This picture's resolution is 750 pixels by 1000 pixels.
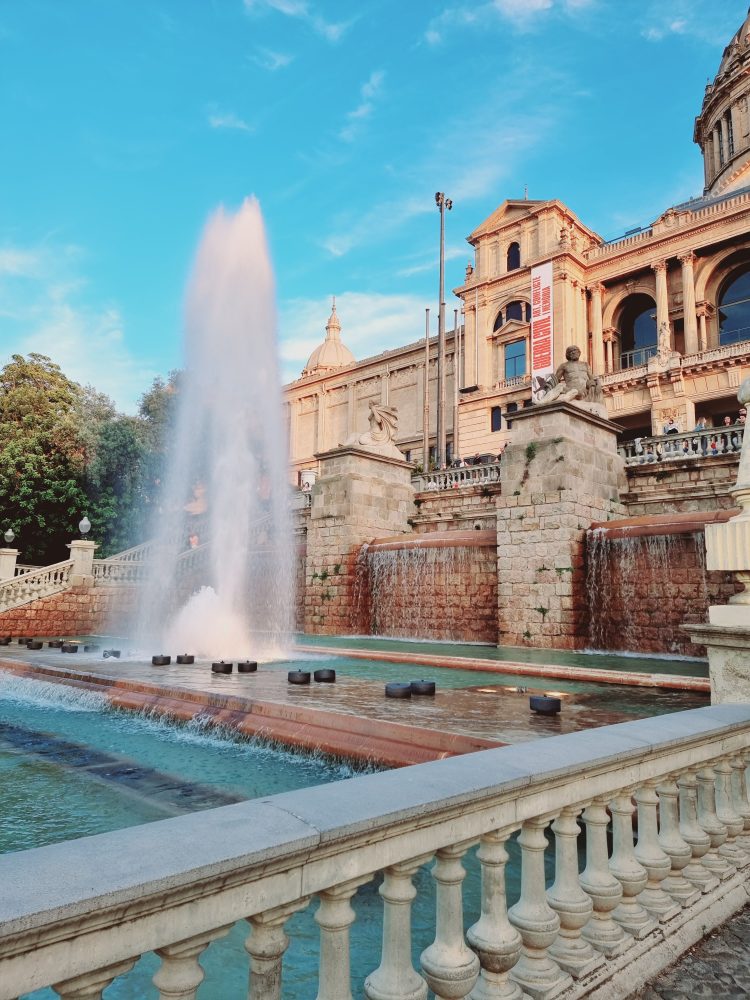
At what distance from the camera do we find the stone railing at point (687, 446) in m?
17.4

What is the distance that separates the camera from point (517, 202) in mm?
43719

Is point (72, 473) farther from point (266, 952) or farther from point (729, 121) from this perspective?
point (729, 121)

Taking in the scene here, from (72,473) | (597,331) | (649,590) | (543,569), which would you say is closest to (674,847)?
(649,590)

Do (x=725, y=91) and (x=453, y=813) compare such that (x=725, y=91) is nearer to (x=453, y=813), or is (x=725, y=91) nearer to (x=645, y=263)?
(x=645, y=263)

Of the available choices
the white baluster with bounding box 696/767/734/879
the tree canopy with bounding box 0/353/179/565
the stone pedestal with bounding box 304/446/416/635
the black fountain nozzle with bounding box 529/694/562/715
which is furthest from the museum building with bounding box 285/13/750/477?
the white baluster with bounding box 696/767/734/879

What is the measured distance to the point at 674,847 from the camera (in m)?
3.00

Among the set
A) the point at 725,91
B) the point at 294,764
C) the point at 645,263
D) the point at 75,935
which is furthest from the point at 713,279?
the point at 75,935

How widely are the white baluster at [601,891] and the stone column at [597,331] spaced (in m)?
41.2

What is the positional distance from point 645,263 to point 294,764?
135 ft

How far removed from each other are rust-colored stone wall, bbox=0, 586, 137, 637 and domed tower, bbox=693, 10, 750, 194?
51.1m

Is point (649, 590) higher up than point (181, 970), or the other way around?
point (649, 590)

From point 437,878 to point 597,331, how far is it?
142 ft

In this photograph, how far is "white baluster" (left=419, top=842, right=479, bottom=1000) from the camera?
77.1 inches

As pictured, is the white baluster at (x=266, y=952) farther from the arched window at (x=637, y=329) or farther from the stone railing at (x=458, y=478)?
the arched window at (x=637, y=329)
